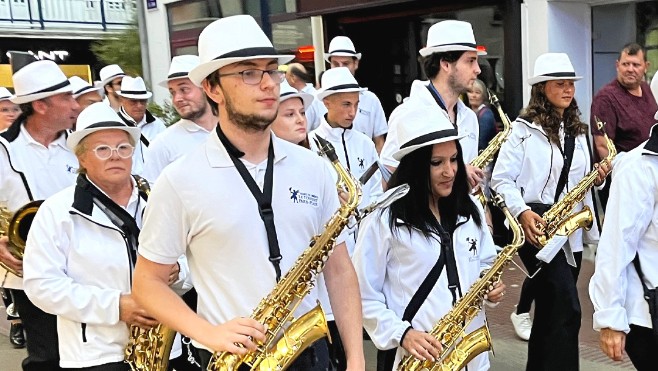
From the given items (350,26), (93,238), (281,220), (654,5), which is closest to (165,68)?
(350,26)

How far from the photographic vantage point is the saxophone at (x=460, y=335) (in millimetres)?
3621

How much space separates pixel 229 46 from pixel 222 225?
636 mm

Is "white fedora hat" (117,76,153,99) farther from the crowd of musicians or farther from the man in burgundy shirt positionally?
the man in burgundy shirt

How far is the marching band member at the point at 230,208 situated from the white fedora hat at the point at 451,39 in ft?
8.44

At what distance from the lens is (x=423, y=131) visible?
366 centimetres

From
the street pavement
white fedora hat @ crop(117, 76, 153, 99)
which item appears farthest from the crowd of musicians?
white fedora hat @ crop(117, 76, 153, 99)

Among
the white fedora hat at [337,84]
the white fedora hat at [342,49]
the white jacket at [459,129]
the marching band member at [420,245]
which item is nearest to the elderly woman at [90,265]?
the marching band member at [420,245]

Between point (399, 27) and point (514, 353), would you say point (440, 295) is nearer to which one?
point (514, 353)

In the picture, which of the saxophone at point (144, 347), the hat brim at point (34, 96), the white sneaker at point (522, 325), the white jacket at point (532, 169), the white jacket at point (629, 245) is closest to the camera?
the white jacket at point (629, 245)

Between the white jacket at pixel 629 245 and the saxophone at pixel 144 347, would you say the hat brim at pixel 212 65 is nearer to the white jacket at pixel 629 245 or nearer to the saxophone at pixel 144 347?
the saxophone at pixel 144 347

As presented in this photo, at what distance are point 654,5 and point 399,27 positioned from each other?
3.84 meters

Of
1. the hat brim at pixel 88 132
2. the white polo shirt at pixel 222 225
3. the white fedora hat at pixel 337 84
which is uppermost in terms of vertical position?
the white fedora hat at pixel 337 84

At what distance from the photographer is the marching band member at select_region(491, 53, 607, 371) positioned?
A: 5.04 m

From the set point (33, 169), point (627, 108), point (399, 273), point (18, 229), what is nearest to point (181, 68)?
point (33, 169)
